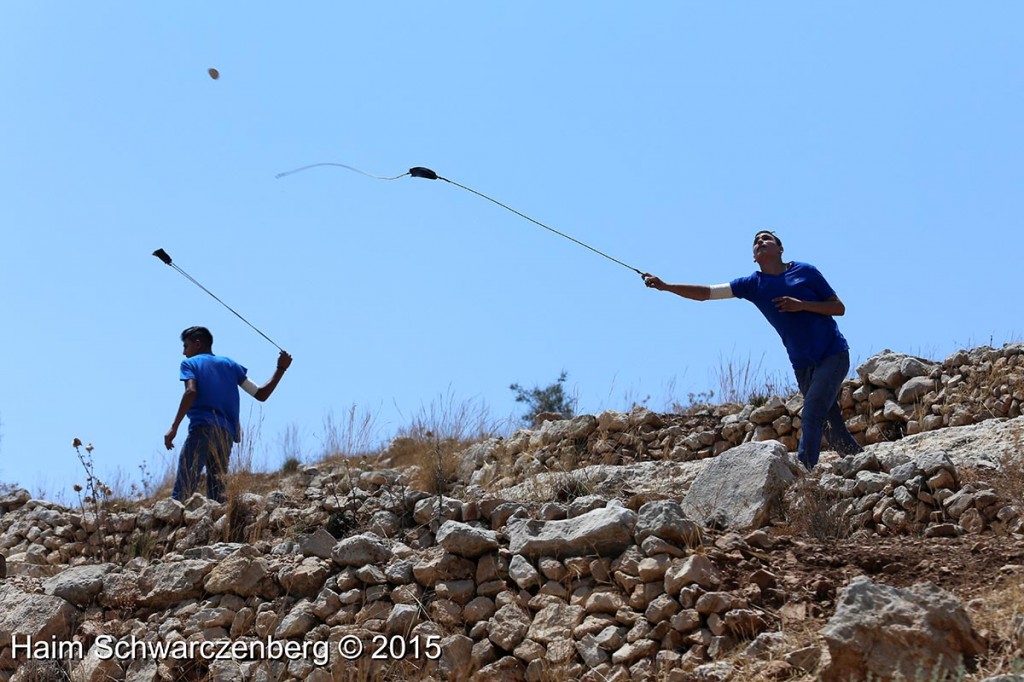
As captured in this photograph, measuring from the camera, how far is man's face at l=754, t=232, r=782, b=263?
758 centimetres

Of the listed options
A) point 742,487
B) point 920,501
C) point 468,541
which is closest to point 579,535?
point 468,541

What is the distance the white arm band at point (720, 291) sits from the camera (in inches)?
301

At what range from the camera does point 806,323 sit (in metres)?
7.36

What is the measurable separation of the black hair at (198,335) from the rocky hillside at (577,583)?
156 cm

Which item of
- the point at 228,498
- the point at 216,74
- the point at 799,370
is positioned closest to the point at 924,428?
the point at 799,370

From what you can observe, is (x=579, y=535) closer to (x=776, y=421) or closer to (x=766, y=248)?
(x=766, y=248)

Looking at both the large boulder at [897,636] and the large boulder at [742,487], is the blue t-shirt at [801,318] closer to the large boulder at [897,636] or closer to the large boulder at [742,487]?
the large boulder at [742,487]

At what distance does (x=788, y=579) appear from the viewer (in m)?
5.09

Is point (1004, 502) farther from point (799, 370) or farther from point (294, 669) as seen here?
point (294, 669)

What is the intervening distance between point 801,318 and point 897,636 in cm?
342

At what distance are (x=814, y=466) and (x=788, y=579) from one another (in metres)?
2.01

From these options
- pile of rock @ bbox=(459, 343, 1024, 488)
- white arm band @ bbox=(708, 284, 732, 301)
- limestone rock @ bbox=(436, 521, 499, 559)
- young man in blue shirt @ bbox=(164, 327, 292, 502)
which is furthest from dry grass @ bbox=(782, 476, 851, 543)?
young man in blue shirt @ bbox=(164, 327, 292, 502)

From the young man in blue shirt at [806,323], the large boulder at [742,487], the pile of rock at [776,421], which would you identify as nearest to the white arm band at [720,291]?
the young man in blue shirt at [806,323]

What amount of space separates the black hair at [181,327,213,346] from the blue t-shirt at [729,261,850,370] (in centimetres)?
425
